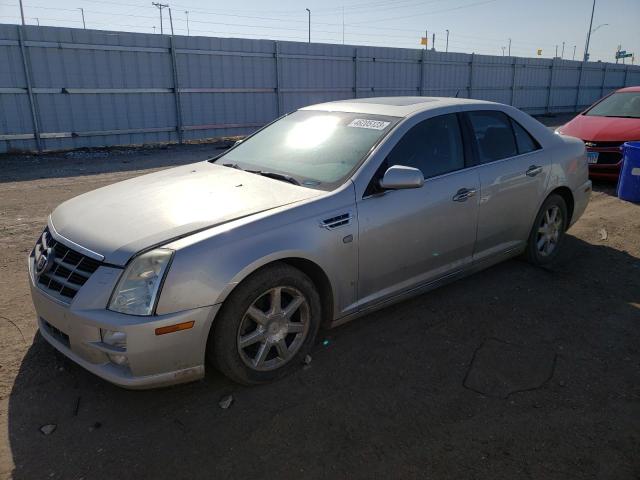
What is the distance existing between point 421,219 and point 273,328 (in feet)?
4.38

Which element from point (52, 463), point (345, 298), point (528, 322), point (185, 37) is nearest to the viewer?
point (52, 463)

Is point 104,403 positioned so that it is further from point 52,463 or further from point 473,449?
point 473,449

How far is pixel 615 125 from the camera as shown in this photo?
8.38 m

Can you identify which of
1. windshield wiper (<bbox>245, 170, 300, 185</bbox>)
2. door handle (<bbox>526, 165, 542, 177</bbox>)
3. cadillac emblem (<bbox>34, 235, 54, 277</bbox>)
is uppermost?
windshield wiper (<bbox>245, 170, 300, 185</bbox>)

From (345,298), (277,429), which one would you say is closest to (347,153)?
(345,298)

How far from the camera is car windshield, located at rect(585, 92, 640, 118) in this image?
29.2ft

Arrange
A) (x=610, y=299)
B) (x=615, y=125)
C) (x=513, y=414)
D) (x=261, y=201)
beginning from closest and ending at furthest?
1. (x=513, y=414)
2. (x=261, y=201)
3. (x=610, y=299)
4. (x=615, y=125)

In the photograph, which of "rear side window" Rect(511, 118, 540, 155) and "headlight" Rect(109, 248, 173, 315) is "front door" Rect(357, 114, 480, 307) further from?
"headlight" Rect(109, 248, 173, 315)

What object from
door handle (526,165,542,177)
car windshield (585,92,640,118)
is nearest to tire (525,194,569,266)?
door handle (526,165,542,177)

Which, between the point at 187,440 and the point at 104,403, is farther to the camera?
the point at 104,403

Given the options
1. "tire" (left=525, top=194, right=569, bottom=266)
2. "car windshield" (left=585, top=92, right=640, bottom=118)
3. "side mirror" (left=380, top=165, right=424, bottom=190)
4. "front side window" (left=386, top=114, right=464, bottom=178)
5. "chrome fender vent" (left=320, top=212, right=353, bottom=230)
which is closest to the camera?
"chrome fender vent" (left=320, top=212, right=353, bottom=230)

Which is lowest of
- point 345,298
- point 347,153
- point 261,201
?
point 345,298

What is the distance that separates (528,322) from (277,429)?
2224 mm

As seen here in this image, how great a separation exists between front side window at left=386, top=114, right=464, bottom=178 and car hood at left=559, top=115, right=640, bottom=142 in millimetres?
5353
